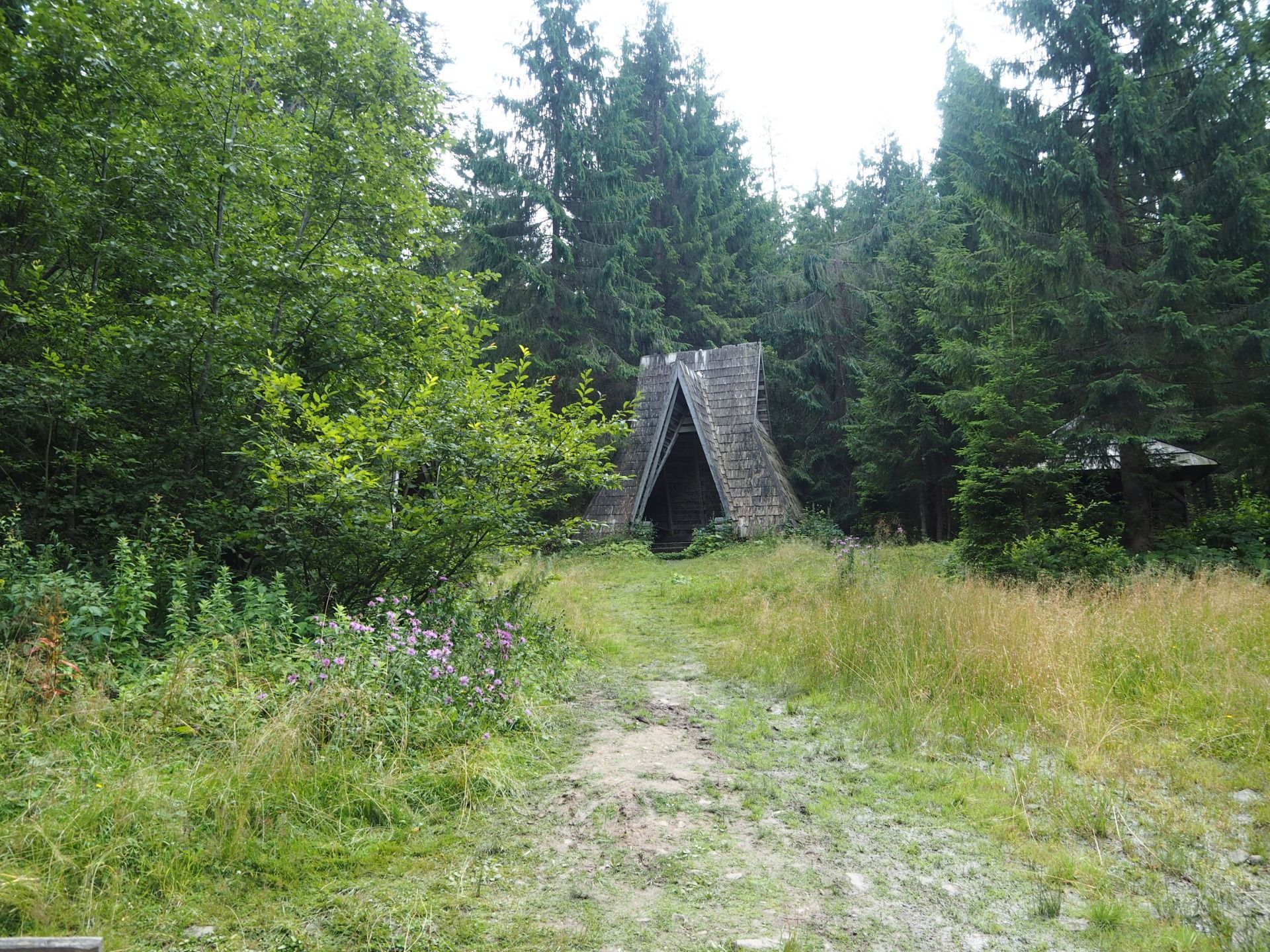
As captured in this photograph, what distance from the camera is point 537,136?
69.0 feet

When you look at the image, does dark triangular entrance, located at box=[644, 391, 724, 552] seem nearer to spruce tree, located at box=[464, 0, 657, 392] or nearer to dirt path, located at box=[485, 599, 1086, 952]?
spruce tree, located at box=[464, 0, 657, 392]

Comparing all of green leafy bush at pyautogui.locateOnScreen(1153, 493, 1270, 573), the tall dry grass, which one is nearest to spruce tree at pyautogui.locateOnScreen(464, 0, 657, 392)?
green leafy bush at pyautogui.locateOnScreen(1153, 493, 1270, 573)

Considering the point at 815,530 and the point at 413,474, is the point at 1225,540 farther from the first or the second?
the point at 413,474

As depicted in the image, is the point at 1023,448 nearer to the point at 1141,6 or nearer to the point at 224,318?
the point at 1141,6

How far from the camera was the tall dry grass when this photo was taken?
441 centimetres

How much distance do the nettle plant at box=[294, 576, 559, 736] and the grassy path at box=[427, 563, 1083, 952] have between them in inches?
25.9

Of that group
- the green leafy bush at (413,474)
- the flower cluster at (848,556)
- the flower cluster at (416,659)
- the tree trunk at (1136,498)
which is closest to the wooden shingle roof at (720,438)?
the flower cluster at (848,556)

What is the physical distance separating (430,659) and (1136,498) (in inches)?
408

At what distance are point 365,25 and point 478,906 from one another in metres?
8.36

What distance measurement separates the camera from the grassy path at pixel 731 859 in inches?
99.7

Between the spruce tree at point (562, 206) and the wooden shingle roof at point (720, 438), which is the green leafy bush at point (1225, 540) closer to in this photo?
the wooden shingle roof at point (720, 438)

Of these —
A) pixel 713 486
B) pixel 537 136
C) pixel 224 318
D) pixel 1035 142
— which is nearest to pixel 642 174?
pixel 537 136

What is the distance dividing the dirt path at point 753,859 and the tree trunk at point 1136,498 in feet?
26.3

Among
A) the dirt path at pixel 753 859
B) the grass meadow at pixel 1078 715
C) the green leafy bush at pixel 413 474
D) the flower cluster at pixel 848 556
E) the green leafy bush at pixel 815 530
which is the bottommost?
the dirt path at pixel 753 859
